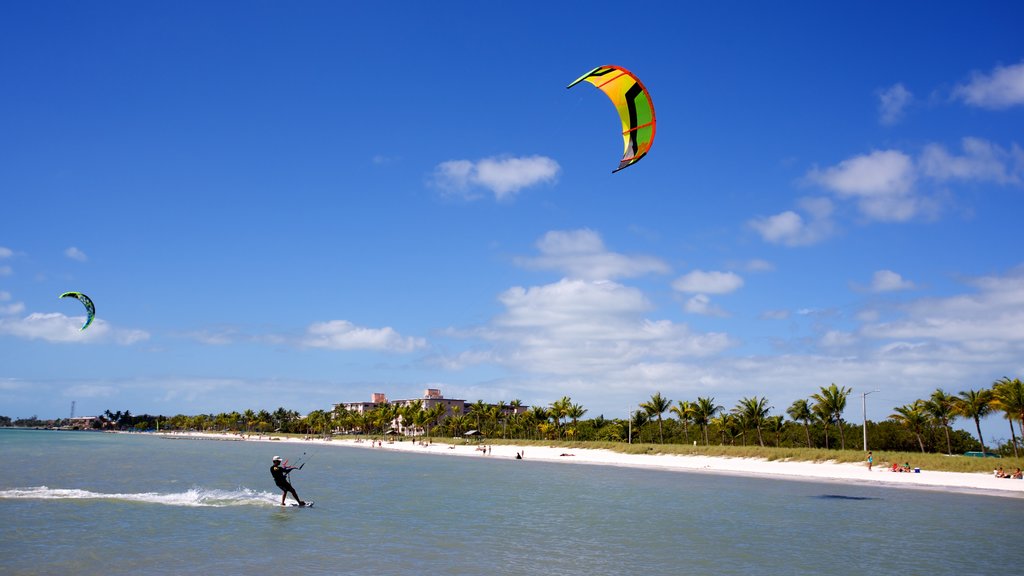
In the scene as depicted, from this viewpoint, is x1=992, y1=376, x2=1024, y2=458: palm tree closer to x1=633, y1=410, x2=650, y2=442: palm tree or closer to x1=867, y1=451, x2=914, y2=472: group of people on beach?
x1=867, y1=451, x2=914, y2=472: group of people on beach

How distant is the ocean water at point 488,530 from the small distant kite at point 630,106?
9.34 metres

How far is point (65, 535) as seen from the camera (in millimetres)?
17438

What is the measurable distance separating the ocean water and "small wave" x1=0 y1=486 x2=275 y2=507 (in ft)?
0.27

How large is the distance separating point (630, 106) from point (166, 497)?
22.0 m

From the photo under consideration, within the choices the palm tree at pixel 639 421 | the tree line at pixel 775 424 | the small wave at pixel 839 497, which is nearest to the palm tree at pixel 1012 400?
the tree line at pixel 775 424

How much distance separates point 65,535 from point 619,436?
79.3 meters

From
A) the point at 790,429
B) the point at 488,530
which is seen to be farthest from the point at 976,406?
the point at 488,530

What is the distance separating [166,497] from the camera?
26.3 m

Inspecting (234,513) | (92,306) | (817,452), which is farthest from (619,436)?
(234,513)

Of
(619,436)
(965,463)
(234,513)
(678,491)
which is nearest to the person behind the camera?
(234,513)

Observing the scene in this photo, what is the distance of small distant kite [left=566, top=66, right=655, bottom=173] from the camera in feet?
52.9

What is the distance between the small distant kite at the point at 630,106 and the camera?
16.1 metres

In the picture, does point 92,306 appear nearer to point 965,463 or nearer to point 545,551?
point 545,551

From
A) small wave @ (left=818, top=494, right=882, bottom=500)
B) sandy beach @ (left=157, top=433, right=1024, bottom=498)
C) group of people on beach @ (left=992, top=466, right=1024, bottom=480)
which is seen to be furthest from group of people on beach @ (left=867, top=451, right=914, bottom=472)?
small wave @ (left=818, top=494, right=882, bottom=500)
